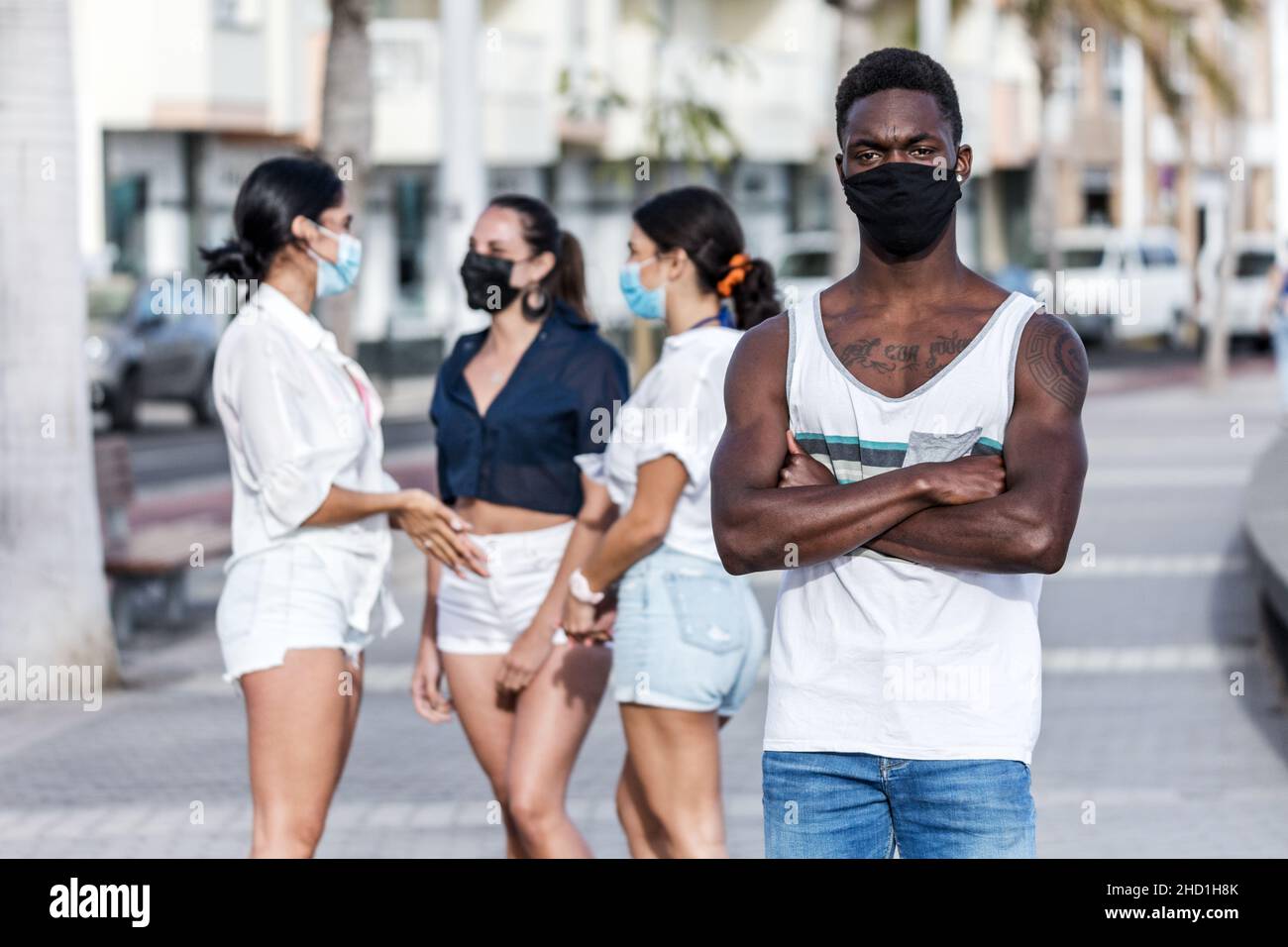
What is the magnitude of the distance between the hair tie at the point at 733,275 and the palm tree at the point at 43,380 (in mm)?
5215

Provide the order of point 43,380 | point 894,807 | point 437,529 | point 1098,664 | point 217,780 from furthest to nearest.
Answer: point 1098,664 → point 43,380 → point 217,780 → point 437,529 → point 894,807

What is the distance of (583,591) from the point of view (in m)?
5.09

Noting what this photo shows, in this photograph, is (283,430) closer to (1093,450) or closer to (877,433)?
(877,433)

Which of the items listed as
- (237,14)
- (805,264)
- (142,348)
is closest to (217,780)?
(142,348)

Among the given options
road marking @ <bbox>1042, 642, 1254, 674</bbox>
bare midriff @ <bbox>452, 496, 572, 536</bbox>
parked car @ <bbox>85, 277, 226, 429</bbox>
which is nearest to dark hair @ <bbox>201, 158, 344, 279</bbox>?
bare midriff @ <bbox>452, 496, 572, 536</bbox>

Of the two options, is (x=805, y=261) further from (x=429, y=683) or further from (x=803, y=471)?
(x=803, y=471)

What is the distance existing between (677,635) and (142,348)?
21.8 metres

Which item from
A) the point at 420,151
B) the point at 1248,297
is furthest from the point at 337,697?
the point at 1248,297

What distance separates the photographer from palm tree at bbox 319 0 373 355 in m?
13.8

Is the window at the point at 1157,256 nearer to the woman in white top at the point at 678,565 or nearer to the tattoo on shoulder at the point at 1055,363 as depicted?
Result: the woman in white top at the point at 678,565

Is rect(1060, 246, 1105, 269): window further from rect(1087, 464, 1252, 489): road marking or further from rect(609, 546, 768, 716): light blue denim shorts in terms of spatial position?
rect(609, 546, 768, 716): light blue denim shorts

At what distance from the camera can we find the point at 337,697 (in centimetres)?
486

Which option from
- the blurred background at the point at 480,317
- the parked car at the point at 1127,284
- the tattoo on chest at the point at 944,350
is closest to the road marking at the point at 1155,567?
the blurred background at the point at 480,317
